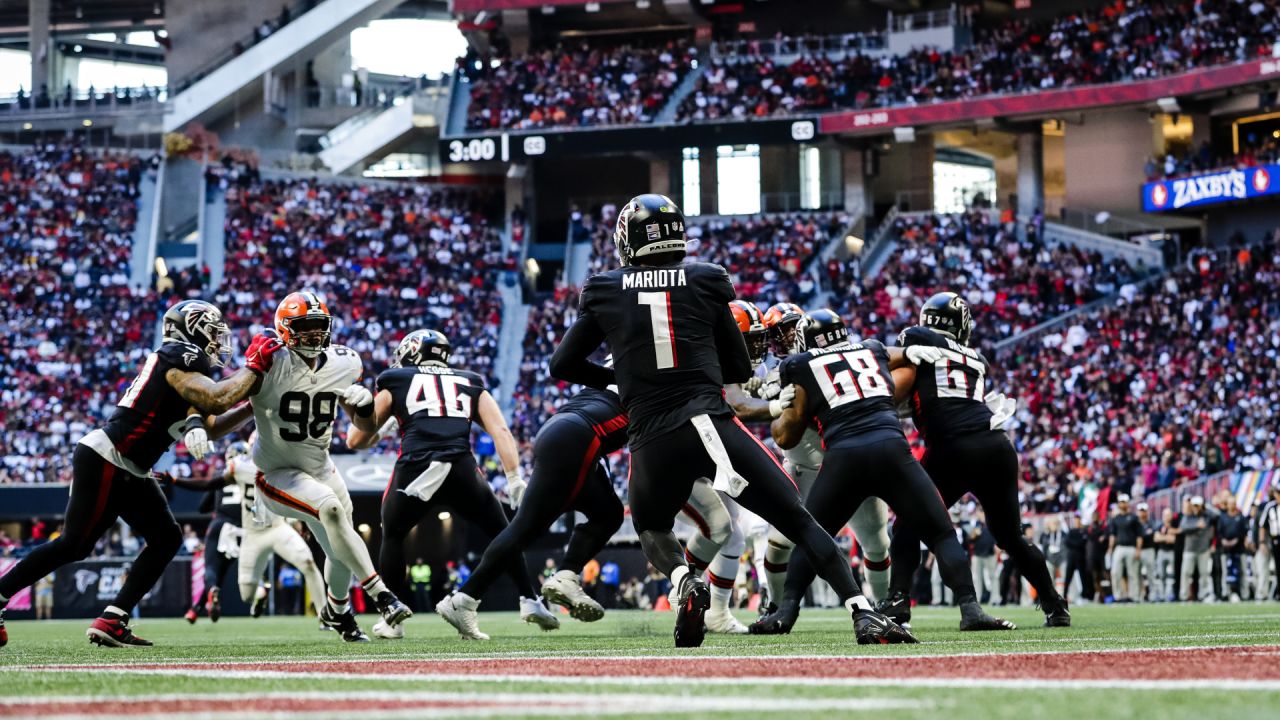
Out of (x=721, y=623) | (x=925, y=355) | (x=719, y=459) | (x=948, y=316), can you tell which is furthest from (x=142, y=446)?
(x=948, y=316)

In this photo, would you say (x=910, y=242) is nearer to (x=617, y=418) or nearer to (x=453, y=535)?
(x=453, y=535)

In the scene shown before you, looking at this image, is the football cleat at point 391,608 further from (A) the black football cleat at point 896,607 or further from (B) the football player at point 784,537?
(A) the black football cleat at point 896,607

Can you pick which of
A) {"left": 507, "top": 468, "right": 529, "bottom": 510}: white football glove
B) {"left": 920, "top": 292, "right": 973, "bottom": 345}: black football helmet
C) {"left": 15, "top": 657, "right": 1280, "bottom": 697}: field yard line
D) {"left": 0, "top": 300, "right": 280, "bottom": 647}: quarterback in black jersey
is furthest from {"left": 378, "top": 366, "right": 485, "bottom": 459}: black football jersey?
{"left": 15, "top": 657, "right": 1280, "bottom": 697}: field yard line

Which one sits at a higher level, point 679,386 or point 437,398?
point 437,398

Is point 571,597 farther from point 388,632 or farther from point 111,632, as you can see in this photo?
point 111,632

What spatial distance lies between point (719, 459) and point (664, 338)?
2.27ft

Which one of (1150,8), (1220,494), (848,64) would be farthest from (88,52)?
(1220,494)

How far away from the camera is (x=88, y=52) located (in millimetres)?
61812

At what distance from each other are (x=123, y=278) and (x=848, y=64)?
19997 millimetres

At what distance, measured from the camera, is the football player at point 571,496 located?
1044 centimetres

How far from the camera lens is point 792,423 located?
1058 centimetres

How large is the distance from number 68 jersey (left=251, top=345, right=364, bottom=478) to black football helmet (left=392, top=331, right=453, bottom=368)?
161 centimetres

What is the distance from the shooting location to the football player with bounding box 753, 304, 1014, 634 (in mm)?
9852

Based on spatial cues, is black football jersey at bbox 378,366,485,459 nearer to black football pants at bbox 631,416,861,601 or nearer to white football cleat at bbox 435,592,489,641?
white football cleat at bbox 435,592,489,641
